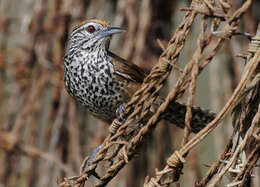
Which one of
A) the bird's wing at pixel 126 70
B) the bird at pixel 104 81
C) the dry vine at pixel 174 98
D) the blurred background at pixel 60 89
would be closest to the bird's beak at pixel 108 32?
the bird at pixel 104 81

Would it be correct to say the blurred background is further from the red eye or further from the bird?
the bird

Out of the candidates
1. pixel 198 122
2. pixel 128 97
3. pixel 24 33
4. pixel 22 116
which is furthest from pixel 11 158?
pixel 198 122

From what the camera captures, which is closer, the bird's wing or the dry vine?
the dry vine

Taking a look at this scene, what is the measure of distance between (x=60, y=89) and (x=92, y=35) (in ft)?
4.10

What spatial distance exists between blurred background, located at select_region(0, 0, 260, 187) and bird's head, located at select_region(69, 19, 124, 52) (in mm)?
948

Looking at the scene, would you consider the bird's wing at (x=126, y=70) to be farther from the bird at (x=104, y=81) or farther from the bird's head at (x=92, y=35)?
the bird's head at (x=92, y=35)

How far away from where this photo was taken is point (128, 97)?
10.7 ft

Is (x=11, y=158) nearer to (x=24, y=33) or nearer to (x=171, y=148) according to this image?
(x=24, y=33)

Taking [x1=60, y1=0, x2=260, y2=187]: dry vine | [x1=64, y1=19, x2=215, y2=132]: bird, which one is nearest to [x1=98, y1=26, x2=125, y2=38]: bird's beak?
[x1=64, y1=19, x2=215, y2=132]: bird

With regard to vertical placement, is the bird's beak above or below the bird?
above

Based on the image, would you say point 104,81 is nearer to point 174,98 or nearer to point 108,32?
point 108,32

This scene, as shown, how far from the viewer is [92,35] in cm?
357

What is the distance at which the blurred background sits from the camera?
4617mm

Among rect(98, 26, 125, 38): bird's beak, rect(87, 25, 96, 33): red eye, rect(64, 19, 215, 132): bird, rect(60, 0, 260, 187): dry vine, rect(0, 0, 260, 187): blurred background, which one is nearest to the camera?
rect(60, 0, 260, 187): dry vine
